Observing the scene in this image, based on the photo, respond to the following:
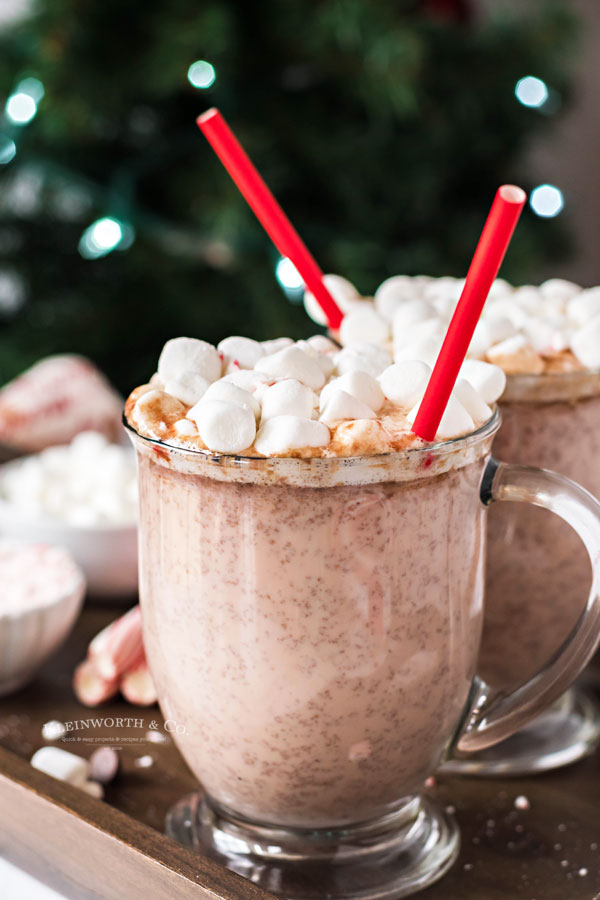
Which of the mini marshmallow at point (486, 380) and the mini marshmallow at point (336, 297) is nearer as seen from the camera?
the mini marshmallow at point (486, 380)

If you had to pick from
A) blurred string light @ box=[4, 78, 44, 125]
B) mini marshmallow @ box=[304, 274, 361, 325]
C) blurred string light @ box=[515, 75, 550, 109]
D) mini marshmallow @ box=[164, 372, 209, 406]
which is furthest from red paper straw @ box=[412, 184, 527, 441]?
blurred string light @ box=[515, 75, 550, 109]

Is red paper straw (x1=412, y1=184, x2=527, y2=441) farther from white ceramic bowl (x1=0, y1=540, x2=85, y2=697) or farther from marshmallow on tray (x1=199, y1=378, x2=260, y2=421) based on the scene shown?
white ceramic bowl (x1=0, y1=540, x2=85, y2=697)

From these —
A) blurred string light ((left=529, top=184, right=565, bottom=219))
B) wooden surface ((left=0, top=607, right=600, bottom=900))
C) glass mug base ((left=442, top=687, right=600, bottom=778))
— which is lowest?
glass mug base ((left=442, top=687, right=600, bottom=778))

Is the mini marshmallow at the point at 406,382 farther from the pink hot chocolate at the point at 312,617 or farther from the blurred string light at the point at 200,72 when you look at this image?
the blurred string light at the point at 200,72

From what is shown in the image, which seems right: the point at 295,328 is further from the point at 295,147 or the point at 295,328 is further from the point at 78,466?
the point at 78,466

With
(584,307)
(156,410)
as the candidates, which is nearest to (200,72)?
(584,307)

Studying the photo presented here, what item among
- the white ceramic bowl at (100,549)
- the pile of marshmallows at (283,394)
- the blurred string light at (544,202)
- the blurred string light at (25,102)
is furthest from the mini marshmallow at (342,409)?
the blurred string light at (544,202)
